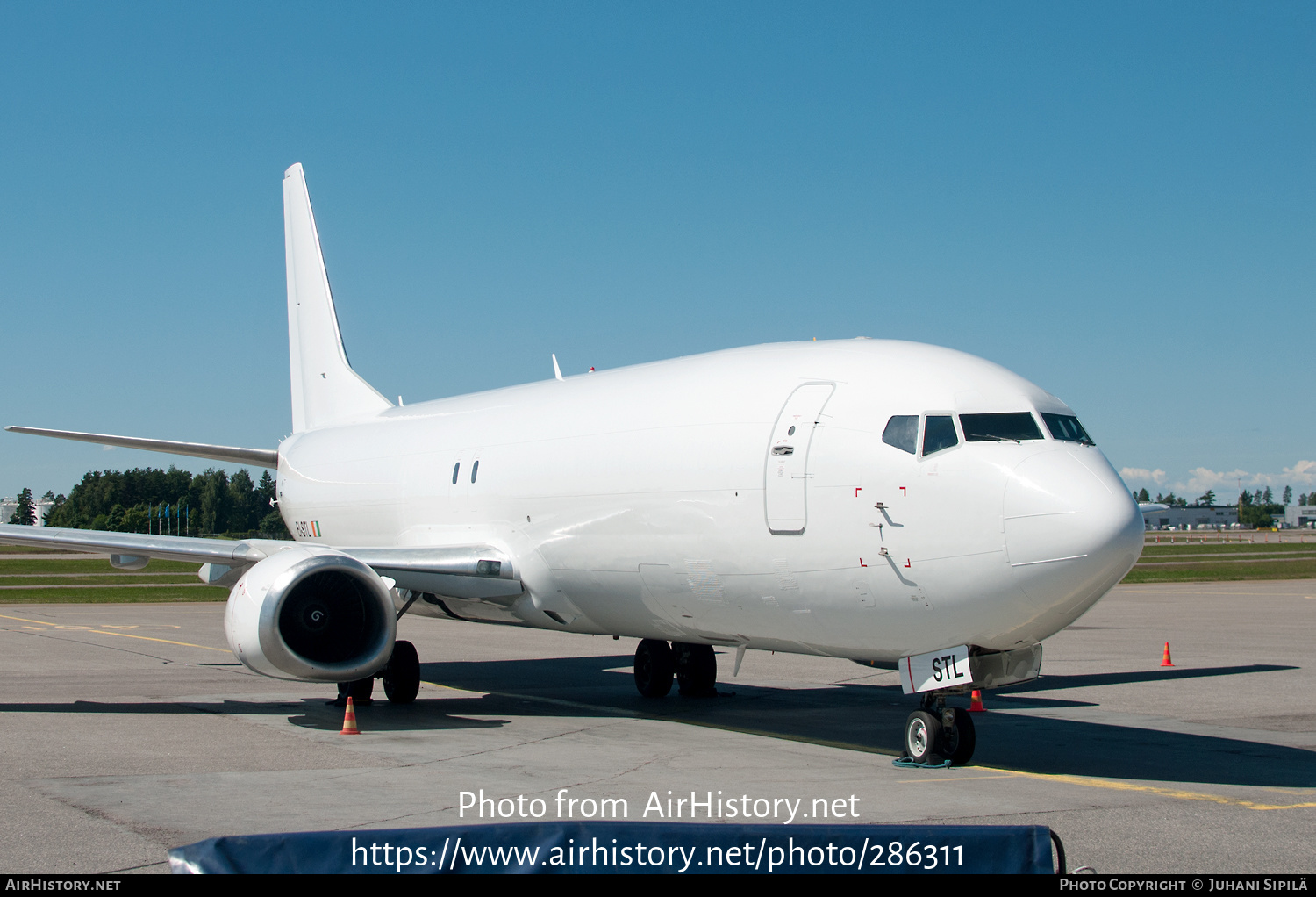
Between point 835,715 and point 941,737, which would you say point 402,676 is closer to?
point 835,715

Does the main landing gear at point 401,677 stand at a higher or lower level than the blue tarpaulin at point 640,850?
lower

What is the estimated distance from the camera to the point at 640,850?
3.57 meters

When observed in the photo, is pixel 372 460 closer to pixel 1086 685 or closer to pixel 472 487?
pixel 472 487

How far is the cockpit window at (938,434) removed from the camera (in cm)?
969

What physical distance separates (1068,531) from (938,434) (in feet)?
4.69

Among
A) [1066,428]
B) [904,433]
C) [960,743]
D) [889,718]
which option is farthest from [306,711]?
[1066,428]

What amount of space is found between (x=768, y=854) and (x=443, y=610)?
1282 centimetres

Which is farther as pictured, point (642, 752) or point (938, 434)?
point (642, 752)

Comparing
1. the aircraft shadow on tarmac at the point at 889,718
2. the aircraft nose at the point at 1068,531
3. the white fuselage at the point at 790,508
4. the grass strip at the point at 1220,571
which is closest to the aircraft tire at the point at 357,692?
the aircraft shadow on tarmac at the point at 889,718

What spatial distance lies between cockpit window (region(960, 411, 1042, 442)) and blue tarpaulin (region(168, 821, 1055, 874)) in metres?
6.34

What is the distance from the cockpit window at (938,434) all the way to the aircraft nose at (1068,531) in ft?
2.23

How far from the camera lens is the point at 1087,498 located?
29.1 ft
